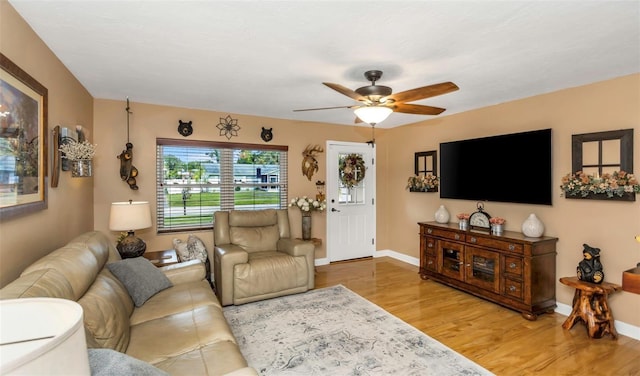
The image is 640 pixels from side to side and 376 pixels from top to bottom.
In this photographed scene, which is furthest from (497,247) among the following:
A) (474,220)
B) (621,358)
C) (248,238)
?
(248,238)

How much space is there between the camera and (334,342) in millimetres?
2641

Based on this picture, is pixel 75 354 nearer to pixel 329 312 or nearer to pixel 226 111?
pixel 329 312

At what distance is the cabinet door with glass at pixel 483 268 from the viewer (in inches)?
134

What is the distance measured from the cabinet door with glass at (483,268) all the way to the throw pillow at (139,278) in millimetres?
3344

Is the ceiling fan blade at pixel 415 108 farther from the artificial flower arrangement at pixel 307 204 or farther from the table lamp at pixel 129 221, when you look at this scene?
the table lamp at pixel 129 221

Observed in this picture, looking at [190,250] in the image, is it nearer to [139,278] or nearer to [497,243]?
[139,278]

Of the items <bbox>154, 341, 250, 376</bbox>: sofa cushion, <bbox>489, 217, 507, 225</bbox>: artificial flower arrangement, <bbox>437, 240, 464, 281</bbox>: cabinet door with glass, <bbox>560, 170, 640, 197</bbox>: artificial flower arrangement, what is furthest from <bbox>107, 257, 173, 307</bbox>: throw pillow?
<bbox>560, 170, 640, 197</bbox>: artificial flower arrangement

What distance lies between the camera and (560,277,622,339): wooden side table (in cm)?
273

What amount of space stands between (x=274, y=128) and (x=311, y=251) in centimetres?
202

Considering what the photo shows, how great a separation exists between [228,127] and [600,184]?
432cm

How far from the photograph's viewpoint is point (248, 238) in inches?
160

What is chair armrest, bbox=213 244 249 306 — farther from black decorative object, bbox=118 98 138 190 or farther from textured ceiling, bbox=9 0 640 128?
textured ceiling, bbox=9 0 640 128

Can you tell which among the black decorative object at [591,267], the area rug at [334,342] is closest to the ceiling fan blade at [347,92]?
the area rug at [334,342]

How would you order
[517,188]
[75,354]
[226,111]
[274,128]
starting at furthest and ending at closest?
[274,128] → [226,111] → [517,188] → [75,354]
